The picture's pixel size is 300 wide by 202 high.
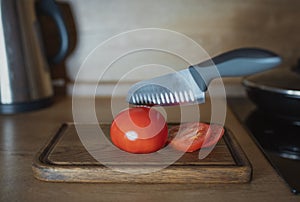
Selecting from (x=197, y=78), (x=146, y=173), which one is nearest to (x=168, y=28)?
(x=197, y=78)

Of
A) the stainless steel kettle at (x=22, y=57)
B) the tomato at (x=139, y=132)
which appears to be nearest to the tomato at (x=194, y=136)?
Answer: the tomato at (x=139, y=132)

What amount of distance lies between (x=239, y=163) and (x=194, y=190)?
0.08 meters

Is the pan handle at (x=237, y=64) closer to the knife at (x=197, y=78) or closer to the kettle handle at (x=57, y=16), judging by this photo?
the knife at (x=197, y=78)

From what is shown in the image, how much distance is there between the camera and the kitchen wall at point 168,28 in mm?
930

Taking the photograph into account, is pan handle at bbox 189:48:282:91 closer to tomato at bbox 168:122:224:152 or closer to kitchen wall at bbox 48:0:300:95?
tomato at bbox 168:122:224:152

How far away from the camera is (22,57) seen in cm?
79

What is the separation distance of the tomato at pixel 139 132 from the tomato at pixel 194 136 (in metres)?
0.02

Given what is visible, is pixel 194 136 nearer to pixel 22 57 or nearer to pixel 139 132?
pixel 139 132

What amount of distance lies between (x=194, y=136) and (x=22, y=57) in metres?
0.42

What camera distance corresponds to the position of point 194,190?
19.0 inches

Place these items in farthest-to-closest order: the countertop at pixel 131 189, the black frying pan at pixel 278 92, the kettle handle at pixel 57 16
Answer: the kettle handle at pixel 57 16 < the black frying pan at pixel 278 92 < the countertop at pixel 131 189

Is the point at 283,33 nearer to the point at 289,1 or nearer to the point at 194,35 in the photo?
the point at 289,1

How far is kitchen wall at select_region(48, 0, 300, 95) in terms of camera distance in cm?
93

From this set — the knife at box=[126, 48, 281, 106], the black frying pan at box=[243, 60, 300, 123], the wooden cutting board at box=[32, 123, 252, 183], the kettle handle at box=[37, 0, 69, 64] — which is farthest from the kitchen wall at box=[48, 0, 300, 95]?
the wooden cutting board at box=[32, 123, 252, 183]
